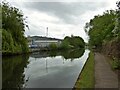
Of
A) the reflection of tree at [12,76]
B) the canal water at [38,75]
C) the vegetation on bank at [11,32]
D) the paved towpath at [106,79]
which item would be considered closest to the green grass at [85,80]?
the paved towpath at [106,79]

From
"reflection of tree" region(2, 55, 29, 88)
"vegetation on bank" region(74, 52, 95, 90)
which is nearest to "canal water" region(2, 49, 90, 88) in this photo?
"reflection of tree" region(2, 55, 29, 88)

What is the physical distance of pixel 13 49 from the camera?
140 feet

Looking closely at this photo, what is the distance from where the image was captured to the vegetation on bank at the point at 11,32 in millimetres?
39509

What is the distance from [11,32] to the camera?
45562 mm

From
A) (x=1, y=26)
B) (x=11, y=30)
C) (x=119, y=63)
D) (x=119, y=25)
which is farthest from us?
(x=11, y=30)

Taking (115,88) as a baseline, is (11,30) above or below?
above

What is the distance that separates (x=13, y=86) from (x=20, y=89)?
36.5 inches

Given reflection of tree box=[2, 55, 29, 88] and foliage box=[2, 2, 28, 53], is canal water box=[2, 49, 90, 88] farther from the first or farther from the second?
foliage box=[2, 2, 28, 53]

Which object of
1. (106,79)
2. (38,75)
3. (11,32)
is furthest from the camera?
(11,32)

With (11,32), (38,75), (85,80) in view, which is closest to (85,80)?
(85,80)

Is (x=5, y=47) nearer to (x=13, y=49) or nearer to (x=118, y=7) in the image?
(x=13, y=49)

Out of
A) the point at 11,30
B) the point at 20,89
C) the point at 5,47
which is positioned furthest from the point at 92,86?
the point at 11,30

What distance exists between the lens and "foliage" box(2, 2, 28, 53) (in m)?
39.6

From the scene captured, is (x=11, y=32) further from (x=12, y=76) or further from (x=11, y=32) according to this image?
(x=12, y=76)
